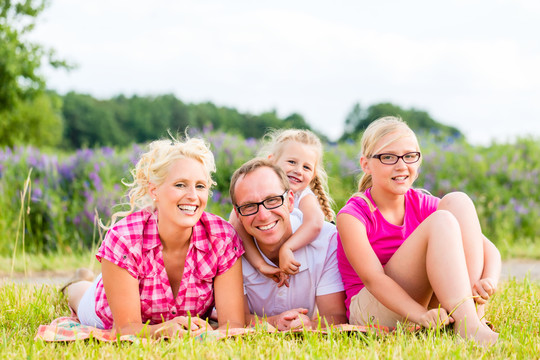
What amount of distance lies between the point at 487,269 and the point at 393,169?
0.72 meters

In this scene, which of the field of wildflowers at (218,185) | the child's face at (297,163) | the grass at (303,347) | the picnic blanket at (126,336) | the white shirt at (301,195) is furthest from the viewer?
the field of wildflowers at (218,185)

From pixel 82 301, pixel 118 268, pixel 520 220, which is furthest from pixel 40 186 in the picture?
pixel 520 220

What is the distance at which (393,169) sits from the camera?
3.02 m

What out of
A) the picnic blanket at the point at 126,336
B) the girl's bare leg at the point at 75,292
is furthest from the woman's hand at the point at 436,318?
the girl's bare leg at the point at 75,292

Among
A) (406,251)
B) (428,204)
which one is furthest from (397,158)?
(406,251)

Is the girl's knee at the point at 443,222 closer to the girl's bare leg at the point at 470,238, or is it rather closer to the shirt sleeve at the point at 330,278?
the girl's bare leg at the point at 470,238

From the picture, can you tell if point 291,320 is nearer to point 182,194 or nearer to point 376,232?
point 376,232

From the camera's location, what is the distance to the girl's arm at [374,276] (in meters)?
2.71

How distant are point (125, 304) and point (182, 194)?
24.3 inches

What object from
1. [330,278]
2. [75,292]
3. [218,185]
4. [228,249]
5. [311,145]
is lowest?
[75,292]

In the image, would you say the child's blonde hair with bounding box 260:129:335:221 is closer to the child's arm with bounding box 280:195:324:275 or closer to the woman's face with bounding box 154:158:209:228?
the child's arm with bounding box 280:195:324:275

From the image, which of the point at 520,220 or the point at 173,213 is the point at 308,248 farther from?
the point at 520,220

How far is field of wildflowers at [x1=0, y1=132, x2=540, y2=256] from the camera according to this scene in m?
7.27

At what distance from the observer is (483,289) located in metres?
Answer: 2.77
